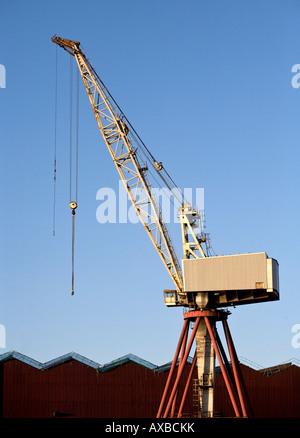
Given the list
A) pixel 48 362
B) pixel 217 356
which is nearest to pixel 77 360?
pixel 48 362

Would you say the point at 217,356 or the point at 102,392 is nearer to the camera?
the point at 217,356

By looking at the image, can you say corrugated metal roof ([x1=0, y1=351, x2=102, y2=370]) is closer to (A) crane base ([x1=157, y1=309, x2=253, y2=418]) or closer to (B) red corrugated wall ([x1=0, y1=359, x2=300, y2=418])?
(B) red corrugated wall ([x1=0, y1=359, x2=300, y2=418])

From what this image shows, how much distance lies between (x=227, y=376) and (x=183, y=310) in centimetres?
879

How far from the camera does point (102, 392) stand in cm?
9762

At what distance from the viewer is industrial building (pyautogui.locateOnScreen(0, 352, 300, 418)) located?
9706 cm

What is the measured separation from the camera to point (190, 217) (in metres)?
88.4

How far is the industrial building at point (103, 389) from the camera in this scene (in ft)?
318

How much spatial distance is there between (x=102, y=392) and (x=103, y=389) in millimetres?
370

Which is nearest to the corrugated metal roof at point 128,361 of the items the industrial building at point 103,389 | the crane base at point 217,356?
the industrial building at point 103,389

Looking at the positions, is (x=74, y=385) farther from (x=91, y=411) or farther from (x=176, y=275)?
(x=176, y=275)

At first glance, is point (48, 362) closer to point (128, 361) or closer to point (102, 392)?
point (102, 392)

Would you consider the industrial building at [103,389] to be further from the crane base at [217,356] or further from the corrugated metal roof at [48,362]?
the crane base at [217,356]

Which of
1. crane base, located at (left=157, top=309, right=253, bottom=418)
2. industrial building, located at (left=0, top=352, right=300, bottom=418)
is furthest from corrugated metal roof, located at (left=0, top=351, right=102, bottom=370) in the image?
crane base, located at (left=157, top=309, right=253, bottom=418)
